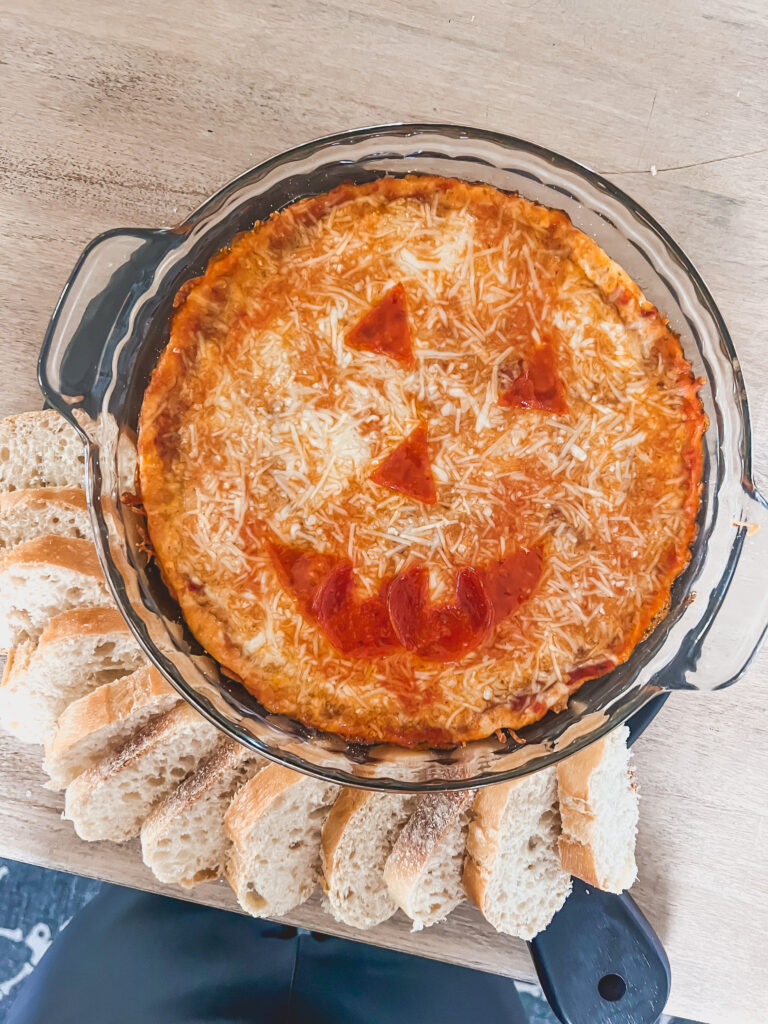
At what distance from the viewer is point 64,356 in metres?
1.79

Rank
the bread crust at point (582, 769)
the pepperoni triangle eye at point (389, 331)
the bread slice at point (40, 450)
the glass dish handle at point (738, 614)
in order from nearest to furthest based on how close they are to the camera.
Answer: the pepperoni triangle eye at point (389, 331), the glass dish handle at point (738, 614), the bread crust at point (582, 769), the bread slice at point (40, 450)

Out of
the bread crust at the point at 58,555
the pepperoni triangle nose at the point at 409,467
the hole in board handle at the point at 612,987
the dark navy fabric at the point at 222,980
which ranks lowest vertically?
the dark navy fabric at the point at 222,980

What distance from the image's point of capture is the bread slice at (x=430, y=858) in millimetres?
2137

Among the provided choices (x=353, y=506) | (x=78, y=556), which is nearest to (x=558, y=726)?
(x=353, y=506)

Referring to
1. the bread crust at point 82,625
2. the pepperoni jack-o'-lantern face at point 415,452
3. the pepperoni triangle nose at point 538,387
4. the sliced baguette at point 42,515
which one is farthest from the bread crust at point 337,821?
the pepperoni triangle nose at point 538,387

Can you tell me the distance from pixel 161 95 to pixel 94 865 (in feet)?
6.41

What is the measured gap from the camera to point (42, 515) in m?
2.17

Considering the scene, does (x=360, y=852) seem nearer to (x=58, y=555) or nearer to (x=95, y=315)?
(x=58, y=555)

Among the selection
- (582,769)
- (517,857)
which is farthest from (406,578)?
(517,857)

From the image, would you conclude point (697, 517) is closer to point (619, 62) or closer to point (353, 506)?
point (353, 506)

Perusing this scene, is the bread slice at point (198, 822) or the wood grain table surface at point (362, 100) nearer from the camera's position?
the wood grain table surface at point (362, 100)

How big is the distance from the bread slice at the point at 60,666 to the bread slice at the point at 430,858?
0.82 meters

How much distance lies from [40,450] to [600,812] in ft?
5.39

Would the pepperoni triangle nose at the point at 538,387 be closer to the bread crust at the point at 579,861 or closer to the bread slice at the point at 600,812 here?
the bread slice at the point at 600,812
